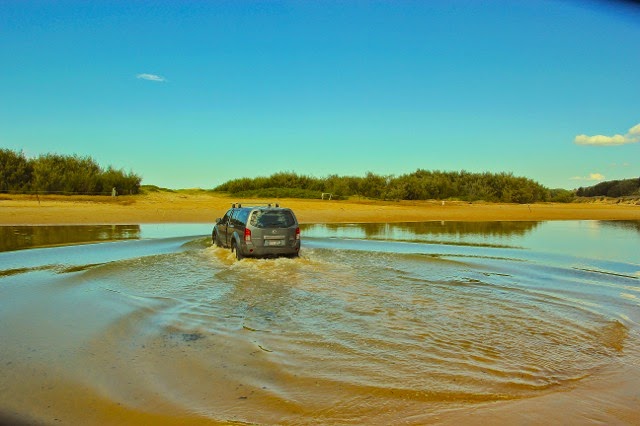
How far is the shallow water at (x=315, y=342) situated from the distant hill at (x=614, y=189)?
84.2 m

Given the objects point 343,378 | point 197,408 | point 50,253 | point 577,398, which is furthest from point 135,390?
point 50,253

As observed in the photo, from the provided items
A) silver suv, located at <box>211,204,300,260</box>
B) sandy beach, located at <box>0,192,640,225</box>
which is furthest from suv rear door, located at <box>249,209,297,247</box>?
sandy beach, located at <box>0,192,640,225</box>

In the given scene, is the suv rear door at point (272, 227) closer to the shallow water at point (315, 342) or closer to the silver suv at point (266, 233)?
the silver suv at point (266, 233)

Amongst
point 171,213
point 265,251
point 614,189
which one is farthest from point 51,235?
point 614,189

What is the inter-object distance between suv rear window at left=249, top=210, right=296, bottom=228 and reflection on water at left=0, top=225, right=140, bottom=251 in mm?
8912

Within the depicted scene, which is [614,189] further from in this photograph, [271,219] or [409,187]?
A: [271,219]

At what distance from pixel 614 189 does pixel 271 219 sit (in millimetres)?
94011

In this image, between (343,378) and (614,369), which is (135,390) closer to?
(343,378)

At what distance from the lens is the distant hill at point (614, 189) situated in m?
85.6

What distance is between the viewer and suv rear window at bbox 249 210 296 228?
1488 centimetres

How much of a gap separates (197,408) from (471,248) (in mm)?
16382

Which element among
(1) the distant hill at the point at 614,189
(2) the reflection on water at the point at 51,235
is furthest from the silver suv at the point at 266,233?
(1) the distant hill at the point at 614,189

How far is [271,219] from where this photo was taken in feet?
49.3

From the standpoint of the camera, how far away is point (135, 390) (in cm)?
529
